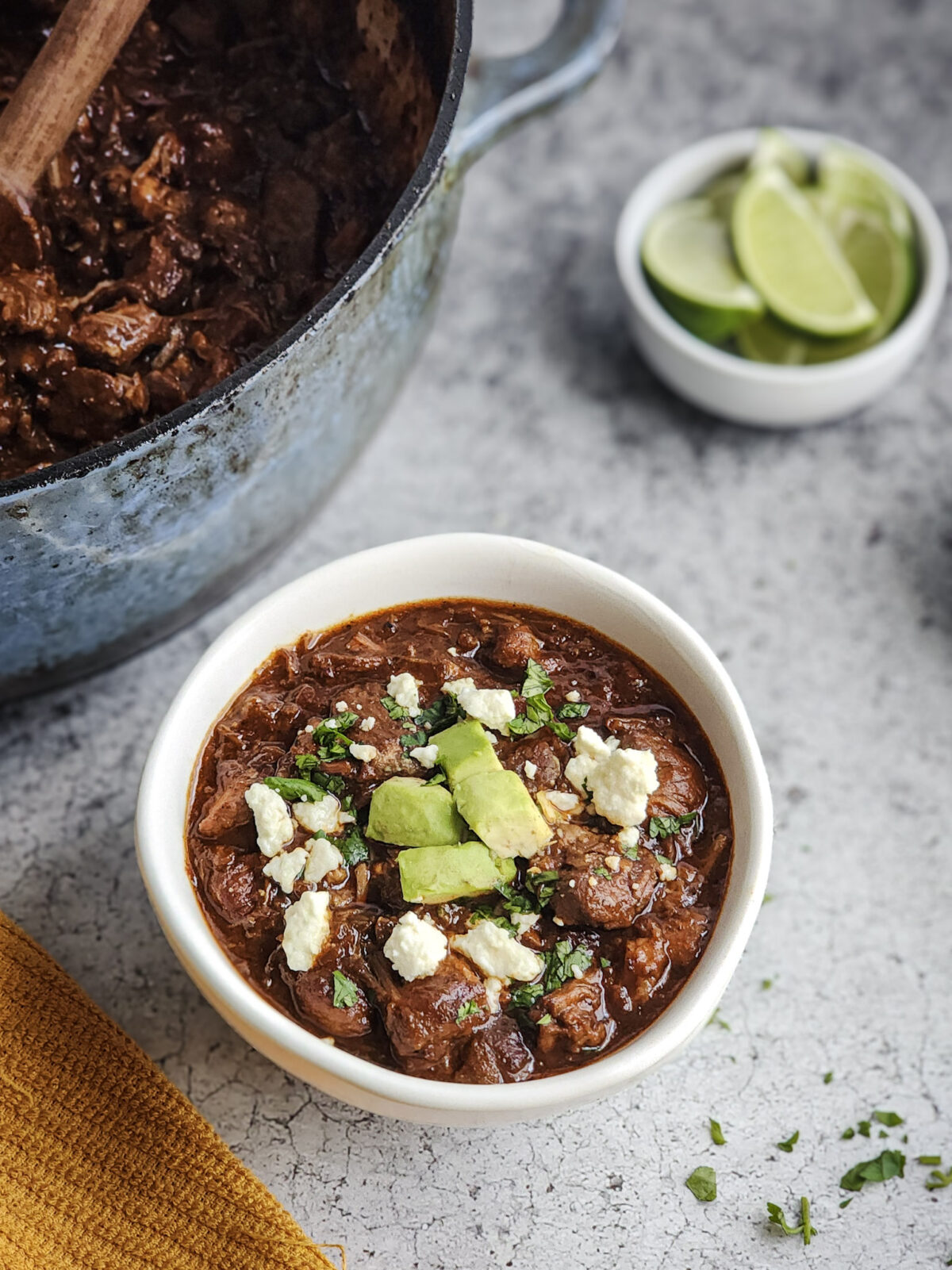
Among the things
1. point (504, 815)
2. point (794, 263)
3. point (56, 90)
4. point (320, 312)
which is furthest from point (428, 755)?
point (794, 263)

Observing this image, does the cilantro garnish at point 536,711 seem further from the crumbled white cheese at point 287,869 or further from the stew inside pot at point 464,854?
the crumbled white cheese at point 287,869

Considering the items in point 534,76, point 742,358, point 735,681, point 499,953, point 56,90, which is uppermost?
point 56,90

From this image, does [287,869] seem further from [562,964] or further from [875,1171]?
[875,1171]

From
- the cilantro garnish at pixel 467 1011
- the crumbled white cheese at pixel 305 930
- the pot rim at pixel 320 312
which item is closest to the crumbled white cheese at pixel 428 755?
the crumbled white cheese at pixel 305 930

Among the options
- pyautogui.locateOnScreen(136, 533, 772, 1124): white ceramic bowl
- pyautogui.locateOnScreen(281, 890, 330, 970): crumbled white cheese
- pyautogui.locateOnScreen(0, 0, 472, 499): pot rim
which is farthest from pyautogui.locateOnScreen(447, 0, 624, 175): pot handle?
pyautogui.locateOnScreen(281, 890, 330, 970): crumbled white cheese

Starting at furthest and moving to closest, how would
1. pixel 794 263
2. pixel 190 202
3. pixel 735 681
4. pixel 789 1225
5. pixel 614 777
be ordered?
pixel 794 263 → pixel 735 681 → pixel 190 202 → pixel 789 1225 → pixel 614 777

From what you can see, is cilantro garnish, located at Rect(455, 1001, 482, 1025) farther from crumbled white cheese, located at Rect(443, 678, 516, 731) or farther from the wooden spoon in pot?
the wooden spoon in pot

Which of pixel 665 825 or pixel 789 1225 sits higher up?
pixel 665 825

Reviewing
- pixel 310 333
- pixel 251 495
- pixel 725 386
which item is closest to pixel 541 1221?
pixel 251 495

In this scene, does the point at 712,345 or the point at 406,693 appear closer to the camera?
the point at 406,693
